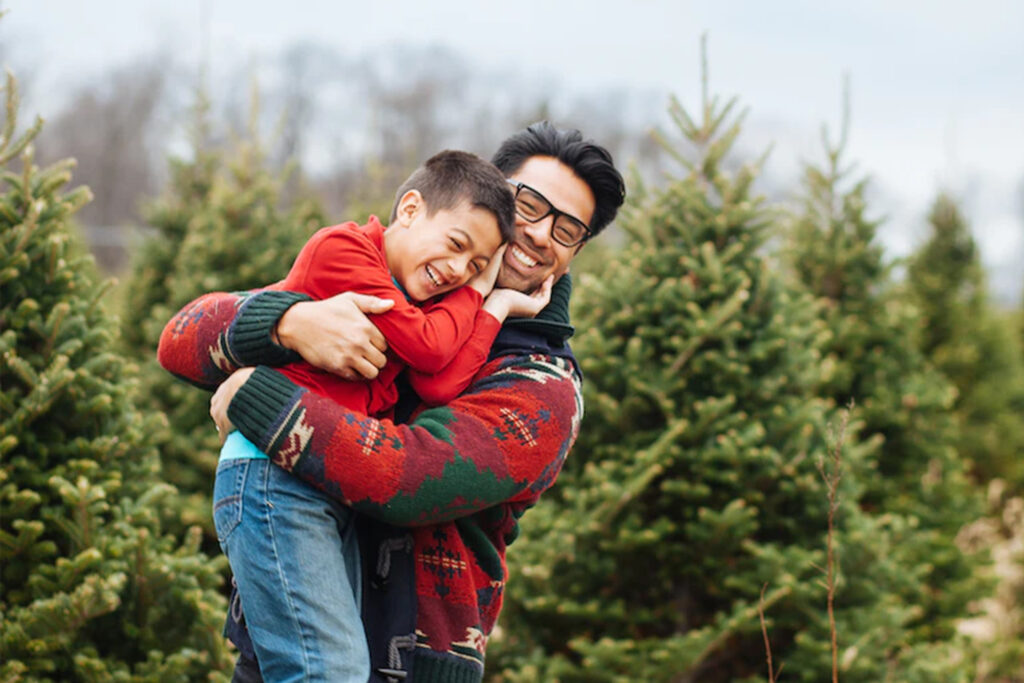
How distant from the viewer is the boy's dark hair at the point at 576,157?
2.39 m

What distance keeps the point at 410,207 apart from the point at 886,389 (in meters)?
4.51

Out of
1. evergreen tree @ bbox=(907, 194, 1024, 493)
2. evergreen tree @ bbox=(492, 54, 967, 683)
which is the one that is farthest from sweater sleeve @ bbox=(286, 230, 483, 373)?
evergreen tree @ bbox=(907, 194, 1024, 493)

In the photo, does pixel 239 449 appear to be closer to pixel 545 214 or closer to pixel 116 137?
pixel 545 214

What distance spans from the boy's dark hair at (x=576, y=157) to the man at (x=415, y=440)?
22cm

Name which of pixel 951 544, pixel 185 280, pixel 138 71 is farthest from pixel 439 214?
pixel 138 71

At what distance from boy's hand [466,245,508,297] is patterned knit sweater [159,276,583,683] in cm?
11

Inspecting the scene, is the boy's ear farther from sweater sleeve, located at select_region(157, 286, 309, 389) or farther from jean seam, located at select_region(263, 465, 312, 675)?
jean seam, located at select_region(263, 465, 312, 675)

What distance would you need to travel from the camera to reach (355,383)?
1.97m

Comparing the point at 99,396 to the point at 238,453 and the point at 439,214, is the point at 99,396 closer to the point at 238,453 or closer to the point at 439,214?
Answer: the point at 238,453

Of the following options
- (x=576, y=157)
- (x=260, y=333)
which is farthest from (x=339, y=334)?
(x=576, y=157)

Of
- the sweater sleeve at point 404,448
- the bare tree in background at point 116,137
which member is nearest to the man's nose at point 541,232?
the sweater sleeve at point 404,448

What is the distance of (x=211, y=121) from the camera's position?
8.80 metres

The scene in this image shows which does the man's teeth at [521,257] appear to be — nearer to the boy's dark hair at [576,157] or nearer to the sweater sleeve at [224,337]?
the boy's dark hair at [576,157]

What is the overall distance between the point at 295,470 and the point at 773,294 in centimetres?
285
